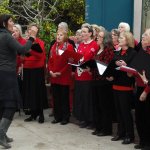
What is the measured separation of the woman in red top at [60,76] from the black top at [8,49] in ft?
4.49

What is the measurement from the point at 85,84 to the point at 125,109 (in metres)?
1.21

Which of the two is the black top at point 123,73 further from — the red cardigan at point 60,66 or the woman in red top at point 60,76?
the red cardigan at point 60,66

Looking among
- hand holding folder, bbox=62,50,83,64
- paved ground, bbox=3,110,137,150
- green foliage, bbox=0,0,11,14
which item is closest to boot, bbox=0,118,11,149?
paved ground, bbox=3,110,137,150

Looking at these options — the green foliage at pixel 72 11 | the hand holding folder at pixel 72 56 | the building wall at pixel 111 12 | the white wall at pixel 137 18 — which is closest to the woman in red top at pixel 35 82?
the hand holding folder at pixel 72 56

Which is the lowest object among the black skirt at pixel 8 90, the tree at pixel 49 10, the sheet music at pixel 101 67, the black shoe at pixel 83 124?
the black shoe at pixel 83 124

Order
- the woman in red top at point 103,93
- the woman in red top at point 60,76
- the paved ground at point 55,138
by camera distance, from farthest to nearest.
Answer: the woman in red top at point 60,76 < the woman in red top at point 103,93 < the paved ground at point 55,138

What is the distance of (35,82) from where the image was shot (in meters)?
8.30

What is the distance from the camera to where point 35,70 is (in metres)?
8.25

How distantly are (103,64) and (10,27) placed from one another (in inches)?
59.8

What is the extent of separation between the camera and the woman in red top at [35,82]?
26.9ft

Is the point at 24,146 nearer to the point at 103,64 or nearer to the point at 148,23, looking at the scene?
the point at 103,64

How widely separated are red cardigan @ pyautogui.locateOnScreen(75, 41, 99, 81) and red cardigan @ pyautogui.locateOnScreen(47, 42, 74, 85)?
248mm

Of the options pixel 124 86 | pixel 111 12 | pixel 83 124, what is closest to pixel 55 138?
pixel 83 124

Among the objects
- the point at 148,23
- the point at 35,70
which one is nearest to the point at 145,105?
the point at 35,70
